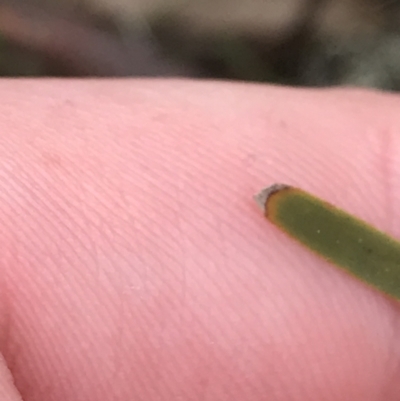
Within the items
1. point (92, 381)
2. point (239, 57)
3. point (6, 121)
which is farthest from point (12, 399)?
point (239, 57)

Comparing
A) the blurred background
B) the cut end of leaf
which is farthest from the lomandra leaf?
the blurred background

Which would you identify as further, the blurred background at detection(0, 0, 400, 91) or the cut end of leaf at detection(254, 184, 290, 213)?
the blurred background at detection(0, 0, 400, 91)

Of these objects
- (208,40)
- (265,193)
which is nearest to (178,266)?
(265,193)

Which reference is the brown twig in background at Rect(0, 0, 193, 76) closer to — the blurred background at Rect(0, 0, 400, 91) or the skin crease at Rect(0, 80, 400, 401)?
the blurred background at Rect(0, 0, 400, 91)

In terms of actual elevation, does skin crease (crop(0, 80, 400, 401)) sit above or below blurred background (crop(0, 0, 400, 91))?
below

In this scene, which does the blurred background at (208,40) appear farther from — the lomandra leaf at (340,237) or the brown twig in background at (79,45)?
the lomandra leaf at (340,237)
